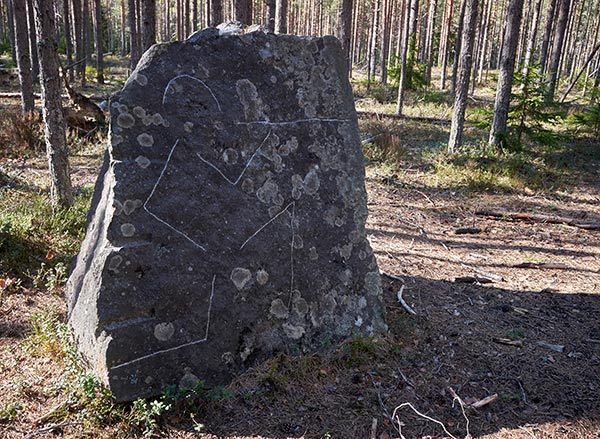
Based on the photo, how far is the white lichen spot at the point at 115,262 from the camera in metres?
2.90

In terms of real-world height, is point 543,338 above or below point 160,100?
below

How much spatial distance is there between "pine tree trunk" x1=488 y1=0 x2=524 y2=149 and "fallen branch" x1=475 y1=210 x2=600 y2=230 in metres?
3.63

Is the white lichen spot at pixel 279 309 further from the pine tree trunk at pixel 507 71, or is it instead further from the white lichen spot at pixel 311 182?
the pine tree trunk at pixel 507 71

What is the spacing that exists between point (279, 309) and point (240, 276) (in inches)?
15.8

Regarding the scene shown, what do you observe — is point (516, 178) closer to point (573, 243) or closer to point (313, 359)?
point (573, 243)

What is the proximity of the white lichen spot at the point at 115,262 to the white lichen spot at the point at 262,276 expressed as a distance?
3.08ft

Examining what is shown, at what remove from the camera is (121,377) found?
2.89m

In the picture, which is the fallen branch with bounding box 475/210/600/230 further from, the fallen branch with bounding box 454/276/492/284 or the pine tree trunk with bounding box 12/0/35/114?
the pine tree trunk with bounding box 12/0/35/114

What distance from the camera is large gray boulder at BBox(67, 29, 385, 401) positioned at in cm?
298

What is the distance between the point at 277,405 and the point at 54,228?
366 cm

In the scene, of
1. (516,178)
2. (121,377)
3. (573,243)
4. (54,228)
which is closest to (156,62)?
(121,377)

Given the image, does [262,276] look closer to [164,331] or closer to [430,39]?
[164,331]

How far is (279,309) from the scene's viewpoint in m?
3.45

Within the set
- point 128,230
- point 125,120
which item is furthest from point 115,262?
point 125,120
